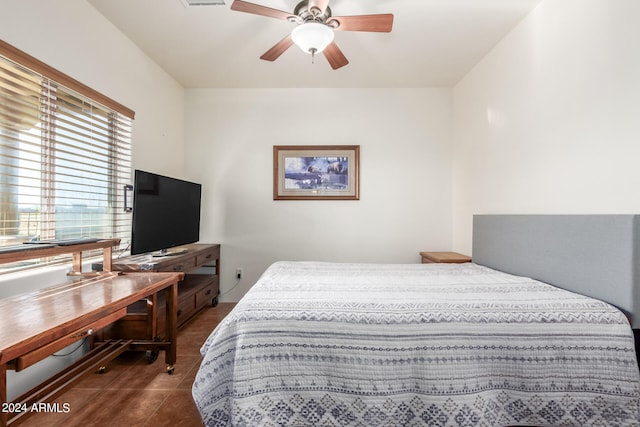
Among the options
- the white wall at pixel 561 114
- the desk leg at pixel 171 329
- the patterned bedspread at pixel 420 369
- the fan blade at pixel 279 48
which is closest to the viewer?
the patterned bedspread at pixel 420 369

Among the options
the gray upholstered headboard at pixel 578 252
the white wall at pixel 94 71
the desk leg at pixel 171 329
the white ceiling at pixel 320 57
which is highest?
the white ceiling at pixel 320 57

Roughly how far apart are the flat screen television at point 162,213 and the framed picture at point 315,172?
0.99 meters

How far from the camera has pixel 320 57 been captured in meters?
2.90

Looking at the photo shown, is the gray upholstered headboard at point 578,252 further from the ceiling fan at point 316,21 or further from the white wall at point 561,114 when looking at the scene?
the ceiling fan at point 316,21

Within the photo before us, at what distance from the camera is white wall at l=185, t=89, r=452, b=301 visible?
361cm

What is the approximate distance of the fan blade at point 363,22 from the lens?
1908 mm

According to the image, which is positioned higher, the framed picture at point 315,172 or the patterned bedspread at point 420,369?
the framed picture at point 315,172

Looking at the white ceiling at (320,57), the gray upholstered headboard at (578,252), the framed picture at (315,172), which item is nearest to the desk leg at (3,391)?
the white ceiling at (320,57)

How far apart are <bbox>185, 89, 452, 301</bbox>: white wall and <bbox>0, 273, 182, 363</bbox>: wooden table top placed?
69.0 inches

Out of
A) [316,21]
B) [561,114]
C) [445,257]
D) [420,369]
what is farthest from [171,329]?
[561,114]

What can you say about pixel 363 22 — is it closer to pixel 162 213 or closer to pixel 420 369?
pixel 420 369

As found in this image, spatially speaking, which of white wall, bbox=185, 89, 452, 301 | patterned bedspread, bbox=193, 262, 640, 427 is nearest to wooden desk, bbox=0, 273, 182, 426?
patterned bedspread, bbox=193, 262, 640, 427

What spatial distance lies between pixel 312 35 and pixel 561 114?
1760mm

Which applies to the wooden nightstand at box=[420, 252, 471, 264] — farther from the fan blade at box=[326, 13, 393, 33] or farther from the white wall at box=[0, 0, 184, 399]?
the white wall at box=[0, 0, 184, 399]
